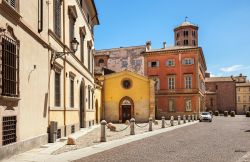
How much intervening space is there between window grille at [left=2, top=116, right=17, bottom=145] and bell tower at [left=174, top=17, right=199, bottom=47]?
8252 cm

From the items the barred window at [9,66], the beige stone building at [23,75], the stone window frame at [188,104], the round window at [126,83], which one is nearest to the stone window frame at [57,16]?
the beige stone building at [23,75]

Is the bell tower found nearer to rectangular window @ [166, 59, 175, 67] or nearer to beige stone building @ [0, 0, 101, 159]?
rectangular window @ [166, 59, 175, 67]

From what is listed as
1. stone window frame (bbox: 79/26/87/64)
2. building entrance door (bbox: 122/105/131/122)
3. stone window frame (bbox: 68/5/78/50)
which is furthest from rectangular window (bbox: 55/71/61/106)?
building entrance door (bbox: 122/105/131/122)

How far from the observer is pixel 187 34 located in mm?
90562

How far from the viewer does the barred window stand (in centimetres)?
911

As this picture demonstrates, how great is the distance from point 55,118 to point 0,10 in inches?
282

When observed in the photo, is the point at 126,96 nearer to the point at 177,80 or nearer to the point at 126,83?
the point at 126,83

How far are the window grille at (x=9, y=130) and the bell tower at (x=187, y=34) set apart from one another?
82522mm

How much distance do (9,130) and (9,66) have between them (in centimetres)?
192

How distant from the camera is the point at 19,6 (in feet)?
34.2

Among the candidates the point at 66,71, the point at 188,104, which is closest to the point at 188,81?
the point at 188,104

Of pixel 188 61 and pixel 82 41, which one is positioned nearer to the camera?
pixel 82 41

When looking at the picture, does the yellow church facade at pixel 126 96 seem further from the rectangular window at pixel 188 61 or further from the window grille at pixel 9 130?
the window grille at pixel 9 130

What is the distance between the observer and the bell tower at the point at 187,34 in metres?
90.0
